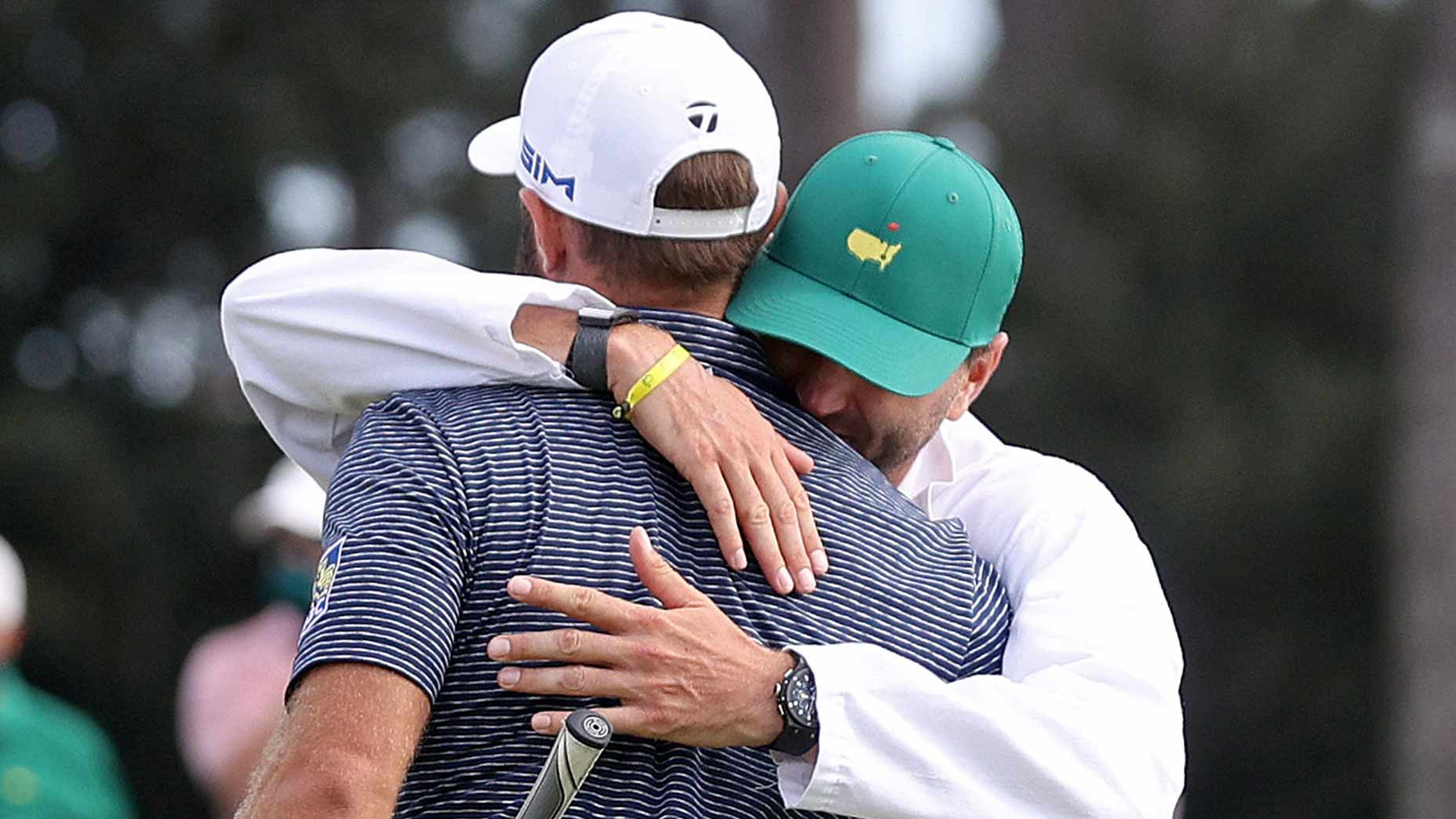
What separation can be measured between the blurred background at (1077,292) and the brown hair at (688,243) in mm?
7605

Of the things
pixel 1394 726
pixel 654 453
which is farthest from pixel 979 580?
pixel 1394 726

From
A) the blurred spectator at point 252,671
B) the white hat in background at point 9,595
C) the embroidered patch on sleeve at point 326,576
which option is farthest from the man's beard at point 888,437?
the white hat in background at point 9,595

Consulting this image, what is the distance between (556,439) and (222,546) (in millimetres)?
10654

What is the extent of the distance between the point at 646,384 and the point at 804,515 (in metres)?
0.22

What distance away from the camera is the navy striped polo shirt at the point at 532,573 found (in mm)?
1975

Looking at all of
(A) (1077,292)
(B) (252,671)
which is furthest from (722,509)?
(A) (1077,292)

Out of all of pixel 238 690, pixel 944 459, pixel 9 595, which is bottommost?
pixel 9 595

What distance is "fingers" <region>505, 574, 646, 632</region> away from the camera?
1979mm

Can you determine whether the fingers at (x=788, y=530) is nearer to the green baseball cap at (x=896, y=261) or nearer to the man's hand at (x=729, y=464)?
the man's hand at (x=729, y=464)

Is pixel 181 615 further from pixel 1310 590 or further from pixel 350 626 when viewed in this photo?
pixel 350 626

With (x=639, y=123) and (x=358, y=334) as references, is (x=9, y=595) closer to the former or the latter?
(x=358, y=334)

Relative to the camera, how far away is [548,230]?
2.35m

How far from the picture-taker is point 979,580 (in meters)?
2.37

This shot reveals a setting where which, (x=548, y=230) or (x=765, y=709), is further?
(x=548, y=230)
